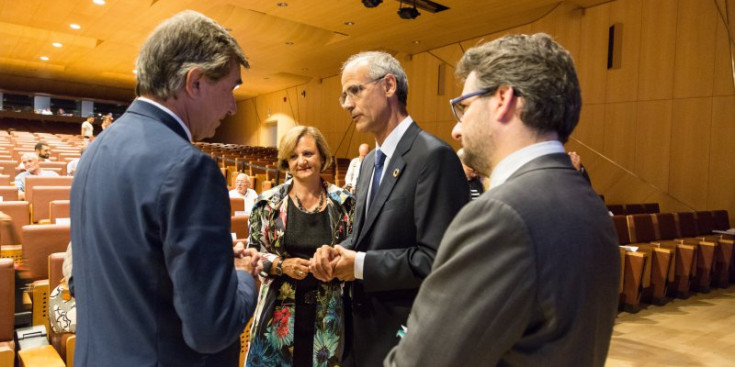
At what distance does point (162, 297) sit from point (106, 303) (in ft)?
0.36

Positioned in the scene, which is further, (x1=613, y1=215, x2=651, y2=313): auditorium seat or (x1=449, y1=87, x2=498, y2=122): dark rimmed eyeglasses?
(x1=613, y1=215, x2=651, y2=313): auditorium seat

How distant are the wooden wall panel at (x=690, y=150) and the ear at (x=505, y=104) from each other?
6737 mm

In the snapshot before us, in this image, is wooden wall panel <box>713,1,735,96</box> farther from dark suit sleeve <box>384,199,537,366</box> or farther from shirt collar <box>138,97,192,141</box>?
shirt collar <box>138,97,192,141</box>

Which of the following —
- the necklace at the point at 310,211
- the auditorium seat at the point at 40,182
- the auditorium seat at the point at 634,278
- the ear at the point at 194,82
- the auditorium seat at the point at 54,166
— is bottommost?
the auditorium seat at the point at 634,278

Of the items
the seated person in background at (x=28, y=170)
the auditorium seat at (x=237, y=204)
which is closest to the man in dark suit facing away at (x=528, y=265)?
the auditorium seat at (x=237, y=204)

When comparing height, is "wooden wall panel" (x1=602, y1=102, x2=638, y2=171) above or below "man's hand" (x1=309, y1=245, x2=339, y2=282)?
above

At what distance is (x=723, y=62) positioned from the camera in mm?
5871

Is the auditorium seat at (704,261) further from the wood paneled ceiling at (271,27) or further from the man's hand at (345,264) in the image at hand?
the man's hand at (345,264)

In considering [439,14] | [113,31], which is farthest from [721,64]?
→ [113,31]

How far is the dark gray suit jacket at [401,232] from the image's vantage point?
4.10 feet

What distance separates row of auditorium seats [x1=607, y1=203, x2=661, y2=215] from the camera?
5.83 meters

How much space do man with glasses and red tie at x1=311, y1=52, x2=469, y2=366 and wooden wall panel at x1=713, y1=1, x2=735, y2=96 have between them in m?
6.25

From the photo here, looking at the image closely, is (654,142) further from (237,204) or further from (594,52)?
(237,204)

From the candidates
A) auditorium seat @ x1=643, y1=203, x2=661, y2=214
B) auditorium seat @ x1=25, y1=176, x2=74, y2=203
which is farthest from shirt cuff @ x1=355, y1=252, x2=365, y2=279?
auditorium seat @ x1=643, y1=203, x2=661, y2=214
